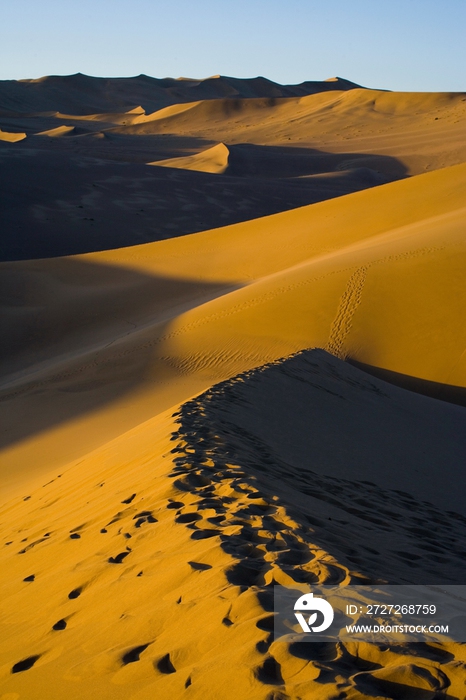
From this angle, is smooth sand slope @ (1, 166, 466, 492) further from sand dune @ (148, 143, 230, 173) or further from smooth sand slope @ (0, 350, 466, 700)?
sand dune @ (148, 143, 230, 173)

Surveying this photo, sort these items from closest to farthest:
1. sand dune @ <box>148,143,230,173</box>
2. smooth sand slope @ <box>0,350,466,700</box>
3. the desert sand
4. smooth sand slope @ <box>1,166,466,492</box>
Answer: smooth sand slope @ <box>0,350,466,700</box> → the desert sand → smooth sand slope @ <box>1,166,466,492</box> → sand dune @ <box>148,143,230,173</box>

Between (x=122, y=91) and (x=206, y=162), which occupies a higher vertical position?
(x=122, y=91)

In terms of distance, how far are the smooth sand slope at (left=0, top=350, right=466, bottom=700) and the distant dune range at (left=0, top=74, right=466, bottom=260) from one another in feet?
74.9

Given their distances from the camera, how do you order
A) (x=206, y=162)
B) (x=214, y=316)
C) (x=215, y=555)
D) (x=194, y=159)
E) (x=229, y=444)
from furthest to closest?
1. (x=194, y=159)
2. (x=206, y=162)
3. (x=214, y=316)
4. (x=229, y=444)
5. (x=215, y=555)

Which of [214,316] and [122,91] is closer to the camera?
[214,316]

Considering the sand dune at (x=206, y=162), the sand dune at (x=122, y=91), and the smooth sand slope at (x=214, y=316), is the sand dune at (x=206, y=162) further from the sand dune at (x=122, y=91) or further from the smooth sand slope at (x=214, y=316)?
the sand dune at (x=122, y=91)

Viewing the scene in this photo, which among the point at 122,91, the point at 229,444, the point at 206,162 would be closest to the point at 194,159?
the point at 206,162

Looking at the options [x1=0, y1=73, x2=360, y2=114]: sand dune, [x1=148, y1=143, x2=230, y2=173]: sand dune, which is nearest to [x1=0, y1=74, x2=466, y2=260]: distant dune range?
[x1=148, y1=143, x2=230, y2=173]: sand dune

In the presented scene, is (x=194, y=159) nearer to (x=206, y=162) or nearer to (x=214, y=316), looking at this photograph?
(x=206, y=162)

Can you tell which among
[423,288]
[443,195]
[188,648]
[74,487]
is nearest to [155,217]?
[443,195]

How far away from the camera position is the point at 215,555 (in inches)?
122

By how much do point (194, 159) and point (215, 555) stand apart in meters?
46.2

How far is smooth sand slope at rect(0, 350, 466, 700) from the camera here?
90.3 inches

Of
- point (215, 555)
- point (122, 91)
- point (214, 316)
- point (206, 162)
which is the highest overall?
point (122, 91)
